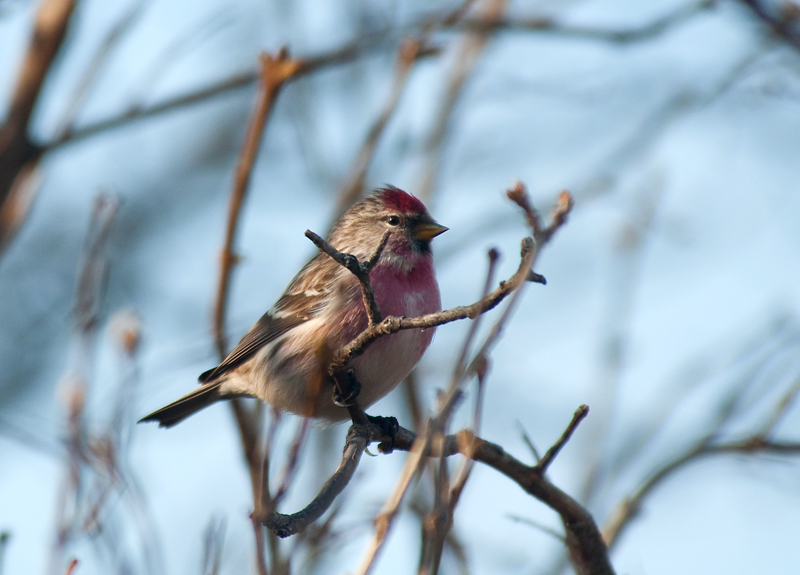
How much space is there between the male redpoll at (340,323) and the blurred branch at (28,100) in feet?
6.66

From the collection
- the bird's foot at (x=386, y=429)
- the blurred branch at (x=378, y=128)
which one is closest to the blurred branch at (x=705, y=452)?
the bird's foot at (x=386, y=429)

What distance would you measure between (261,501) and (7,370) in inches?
469

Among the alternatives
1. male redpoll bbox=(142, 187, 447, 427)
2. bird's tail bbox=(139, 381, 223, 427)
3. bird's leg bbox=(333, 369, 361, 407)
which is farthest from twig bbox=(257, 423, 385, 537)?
bird's tail bbox=(139, 381, 223, 427)

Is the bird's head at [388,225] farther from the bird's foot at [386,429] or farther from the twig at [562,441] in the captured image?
the twig at [562,441]

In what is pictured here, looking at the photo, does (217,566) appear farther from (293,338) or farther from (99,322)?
(293,338)

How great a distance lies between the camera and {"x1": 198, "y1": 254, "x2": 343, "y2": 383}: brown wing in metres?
5.93

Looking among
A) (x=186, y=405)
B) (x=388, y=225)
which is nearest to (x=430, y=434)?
(x=388, y=225)

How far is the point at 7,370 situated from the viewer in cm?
1327

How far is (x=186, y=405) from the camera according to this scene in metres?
6.51

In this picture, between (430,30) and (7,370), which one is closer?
(430,30)

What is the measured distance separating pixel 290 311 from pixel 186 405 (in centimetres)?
122

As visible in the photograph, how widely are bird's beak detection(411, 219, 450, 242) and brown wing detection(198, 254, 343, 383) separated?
61 cm

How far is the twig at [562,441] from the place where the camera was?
3393 mm

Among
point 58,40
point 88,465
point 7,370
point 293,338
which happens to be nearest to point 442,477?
point 88,465
